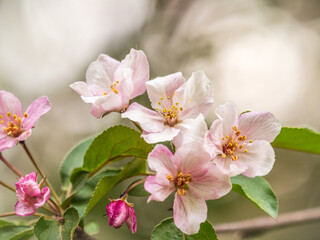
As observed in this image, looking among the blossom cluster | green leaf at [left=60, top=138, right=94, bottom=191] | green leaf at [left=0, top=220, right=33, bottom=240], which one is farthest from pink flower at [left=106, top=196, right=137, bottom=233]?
green leaf at [left=60, top=138, right=94, bottom=191]

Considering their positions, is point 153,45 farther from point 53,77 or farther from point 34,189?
point 34,189

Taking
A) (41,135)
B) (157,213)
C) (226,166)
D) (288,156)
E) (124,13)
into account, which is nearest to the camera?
(226,166)

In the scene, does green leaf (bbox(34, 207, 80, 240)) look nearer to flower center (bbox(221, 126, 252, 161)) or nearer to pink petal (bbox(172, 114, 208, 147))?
pink petal (bbox(172, 114, 208, 147))

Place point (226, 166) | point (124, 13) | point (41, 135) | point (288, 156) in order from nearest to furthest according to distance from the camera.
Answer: point (226, 166) < point (41, 135) < point (288, 156) < point (124, 13)

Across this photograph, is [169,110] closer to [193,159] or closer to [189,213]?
[193,159]

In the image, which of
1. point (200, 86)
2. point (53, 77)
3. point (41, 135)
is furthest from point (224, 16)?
point (200, 86)

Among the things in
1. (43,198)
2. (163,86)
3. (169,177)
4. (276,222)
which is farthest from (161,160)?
(276,222)

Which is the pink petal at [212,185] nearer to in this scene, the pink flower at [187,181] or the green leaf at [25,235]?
the pink flower at [187,181]
